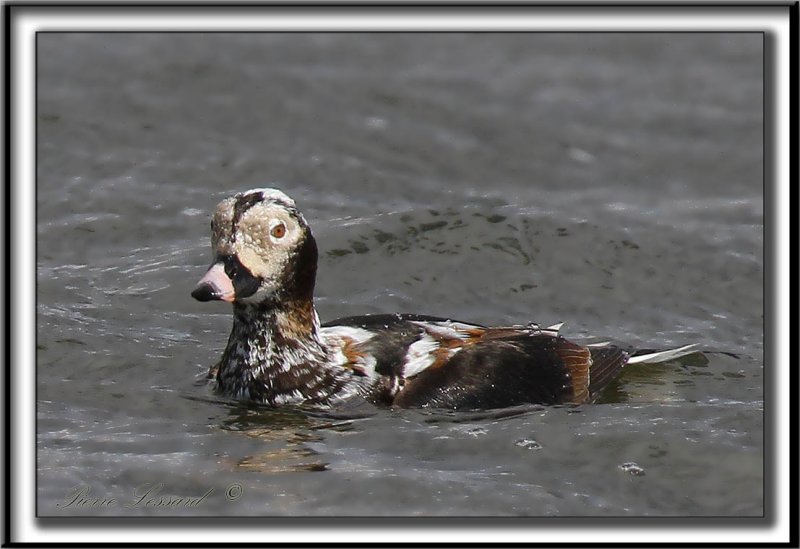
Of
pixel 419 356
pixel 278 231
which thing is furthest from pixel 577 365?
pixel 278 231

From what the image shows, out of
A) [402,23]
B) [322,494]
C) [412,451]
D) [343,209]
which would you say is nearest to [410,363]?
[412,451]

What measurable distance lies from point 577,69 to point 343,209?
371 cm

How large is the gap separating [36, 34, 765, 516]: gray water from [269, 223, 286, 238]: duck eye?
1.12 metres

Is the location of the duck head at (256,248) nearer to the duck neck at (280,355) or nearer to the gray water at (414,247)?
the duck neck at (280,355)

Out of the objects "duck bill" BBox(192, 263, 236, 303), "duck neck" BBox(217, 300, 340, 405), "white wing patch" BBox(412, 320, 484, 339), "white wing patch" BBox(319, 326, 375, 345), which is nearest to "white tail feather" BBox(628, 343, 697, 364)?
"white wing patch" BBox(412, 320, 484, 339)

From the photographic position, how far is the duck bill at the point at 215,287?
8.69 m

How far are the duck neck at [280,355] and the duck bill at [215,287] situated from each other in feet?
1.51

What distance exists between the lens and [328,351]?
30.8 feet

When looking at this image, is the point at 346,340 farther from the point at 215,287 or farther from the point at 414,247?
the point at 414,247

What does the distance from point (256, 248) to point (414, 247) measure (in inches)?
127

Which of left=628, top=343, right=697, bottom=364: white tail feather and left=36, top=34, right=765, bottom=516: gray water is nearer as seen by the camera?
left=36, top=34, right=765, bottom=516: gray water

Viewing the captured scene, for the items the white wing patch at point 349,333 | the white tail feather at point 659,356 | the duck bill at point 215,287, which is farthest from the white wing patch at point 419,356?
the white tail feather at point 659,356

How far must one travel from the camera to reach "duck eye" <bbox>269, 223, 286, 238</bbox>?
9016mm

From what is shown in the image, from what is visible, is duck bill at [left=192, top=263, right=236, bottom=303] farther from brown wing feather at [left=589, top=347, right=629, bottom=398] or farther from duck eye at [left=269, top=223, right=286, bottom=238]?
brown wing feather at [left=589, top=347, right=629, bottom=398]
